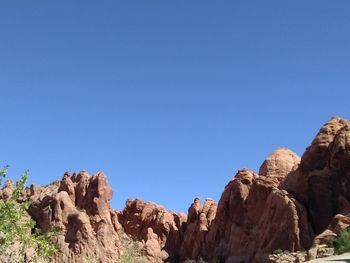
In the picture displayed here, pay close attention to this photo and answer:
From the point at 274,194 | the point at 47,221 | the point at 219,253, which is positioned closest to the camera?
the point at 274,194

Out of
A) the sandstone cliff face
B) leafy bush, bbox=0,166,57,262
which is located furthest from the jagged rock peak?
leafy bush, bbox=0,166,57,262

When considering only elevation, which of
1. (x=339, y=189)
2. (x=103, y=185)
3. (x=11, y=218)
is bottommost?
(x=11, y=218)

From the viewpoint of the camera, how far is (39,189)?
111 m

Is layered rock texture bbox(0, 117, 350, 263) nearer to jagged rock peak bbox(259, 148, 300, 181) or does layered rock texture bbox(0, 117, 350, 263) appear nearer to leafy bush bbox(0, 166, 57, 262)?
jagged rock peak bbox(259, 148, 300, 181)

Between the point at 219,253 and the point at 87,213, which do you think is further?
the point at 87,213

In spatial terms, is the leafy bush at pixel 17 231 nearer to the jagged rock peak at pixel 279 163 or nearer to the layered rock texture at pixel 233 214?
the layered rock texture at pixel 233 214

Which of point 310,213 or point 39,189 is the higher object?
point 39,189

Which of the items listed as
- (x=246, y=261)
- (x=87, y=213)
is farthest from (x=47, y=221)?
(x=246, y=261)

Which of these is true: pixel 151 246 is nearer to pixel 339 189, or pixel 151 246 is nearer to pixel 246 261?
pixel 246 261

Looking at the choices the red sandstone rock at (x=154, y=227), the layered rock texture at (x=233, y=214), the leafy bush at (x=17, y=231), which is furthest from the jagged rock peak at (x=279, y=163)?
the leafy bush at (x=17, y=231)

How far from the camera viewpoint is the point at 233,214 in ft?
279

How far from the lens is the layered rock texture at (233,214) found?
6640 centimetres

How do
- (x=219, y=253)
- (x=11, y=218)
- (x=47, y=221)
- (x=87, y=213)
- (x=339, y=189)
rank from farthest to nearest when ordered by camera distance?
(x=87, y=213)
(x=47, y=221)
(x=219, y=253)
(x=339, y=189)
(x=11, y=218)

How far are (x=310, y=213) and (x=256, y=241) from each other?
10.2 m
